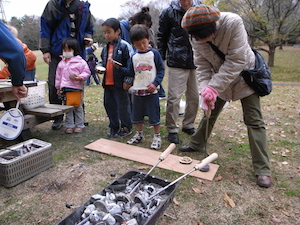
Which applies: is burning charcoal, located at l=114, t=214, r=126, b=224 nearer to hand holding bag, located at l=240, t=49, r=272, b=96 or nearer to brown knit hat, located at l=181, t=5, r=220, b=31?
brown knit hat, located at l=181, t=5, r=220, b=31

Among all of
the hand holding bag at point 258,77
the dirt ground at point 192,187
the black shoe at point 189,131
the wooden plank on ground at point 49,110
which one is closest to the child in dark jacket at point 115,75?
the dirt ground at point 192,187

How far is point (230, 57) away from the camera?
2404 mm

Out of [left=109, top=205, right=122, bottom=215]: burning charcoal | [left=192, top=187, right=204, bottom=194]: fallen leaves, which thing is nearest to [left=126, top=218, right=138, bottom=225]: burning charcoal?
[left=109, top=205, right=122, bottom=215]: burning charcoal

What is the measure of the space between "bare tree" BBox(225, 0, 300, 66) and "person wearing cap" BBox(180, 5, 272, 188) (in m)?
12.5

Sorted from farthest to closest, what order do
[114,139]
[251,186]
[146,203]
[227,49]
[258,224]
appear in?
[114,139] → [251,186] → [227,49] → [258,224] → [146,203]

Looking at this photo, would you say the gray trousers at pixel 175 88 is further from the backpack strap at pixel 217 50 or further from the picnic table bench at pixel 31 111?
the picnic table bench at pixel 31 111

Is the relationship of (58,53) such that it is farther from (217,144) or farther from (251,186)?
(251,186)

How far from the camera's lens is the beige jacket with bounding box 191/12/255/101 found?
234cm

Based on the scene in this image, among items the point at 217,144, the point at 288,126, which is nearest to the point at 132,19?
the point at 217,144

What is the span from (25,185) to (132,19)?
3.00 meters

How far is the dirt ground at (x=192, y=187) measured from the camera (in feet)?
7.19

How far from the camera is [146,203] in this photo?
1930 millimetres

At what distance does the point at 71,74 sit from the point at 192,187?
8.02 feet

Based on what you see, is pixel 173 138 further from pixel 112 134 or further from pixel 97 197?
pixel 97 197
